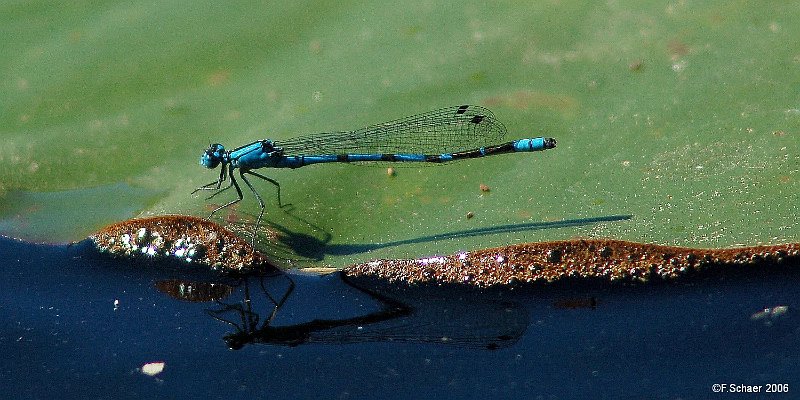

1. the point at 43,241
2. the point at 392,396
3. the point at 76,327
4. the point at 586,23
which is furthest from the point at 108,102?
the point at 586,23

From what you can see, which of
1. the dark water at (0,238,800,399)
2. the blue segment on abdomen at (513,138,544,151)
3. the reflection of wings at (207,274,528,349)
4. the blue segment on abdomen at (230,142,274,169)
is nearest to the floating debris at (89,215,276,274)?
the dark water at (0,238,800,399)

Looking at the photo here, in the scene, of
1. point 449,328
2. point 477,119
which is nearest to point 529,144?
point 477,119

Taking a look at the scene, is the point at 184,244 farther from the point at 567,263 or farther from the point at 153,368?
the point at 567,263

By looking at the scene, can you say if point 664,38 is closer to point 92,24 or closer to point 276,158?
point 276,158

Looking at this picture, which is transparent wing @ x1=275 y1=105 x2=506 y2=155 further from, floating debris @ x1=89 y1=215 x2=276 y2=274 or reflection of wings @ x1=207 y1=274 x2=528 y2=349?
reflection of wings @ x1=207 y1=274 x2=528 y2=349

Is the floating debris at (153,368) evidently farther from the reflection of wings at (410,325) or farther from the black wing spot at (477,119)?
the black wing spot at (477,119)

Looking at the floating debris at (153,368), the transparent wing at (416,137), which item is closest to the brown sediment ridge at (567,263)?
the transparent wing at (416,137)
